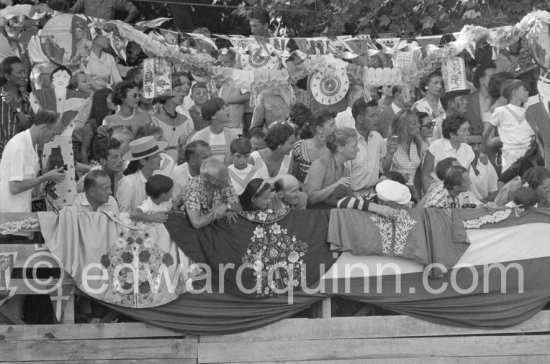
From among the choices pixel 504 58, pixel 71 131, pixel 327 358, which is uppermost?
pixel 504 58

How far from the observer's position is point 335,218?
11047mm

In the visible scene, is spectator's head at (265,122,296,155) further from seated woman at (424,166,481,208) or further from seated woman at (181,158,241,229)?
seated woman at (424,166,481,208)

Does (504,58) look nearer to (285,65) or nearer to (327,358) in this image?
(285,65)

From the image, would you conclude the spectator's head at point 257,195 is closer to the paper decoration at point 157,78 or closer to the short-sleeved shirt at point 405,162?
the short-sleeved shirt at point 405,162

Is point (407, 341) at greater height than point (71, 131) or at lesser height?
lesser

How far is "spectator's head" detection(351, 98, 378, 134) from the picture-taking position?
501 inches

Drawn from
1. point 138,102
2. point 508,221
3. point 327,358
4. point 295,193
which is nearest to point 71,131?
point 138,102

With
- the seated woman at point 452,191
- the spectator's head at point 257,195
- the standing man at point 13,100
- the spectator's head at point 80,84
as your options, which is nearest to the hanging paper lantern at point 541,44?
the seated woman at point 452,191

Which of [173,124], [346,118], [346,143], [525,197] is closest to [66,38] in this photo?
[173,124]

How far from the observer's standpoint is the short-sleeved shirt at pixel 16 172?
1081 centimetres

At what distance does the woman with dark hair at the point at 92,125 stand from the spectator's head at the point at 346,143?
2.40m

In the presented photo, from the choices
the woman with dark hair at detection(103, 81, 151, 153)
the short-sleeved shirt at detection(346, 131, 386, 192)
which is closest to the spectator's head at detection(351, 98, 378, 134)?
the short-sleeved shirt at detection(346, 131, 386, 192)

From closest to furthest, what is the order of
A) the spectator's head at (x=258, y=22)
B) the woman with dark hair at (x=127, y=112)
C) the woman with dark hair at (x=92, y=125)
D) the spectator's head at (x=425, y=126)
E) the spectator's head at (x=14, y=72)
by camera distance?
1. the woman with dark hair at (x=92, y=125)
2. the woman with dark hair at (x=127, y=112)
3. the spectator's head at (x=14, y=72)
4. the spectator's head at (x=425, y=126)
5. the spectator's head at (x=258, y=22)

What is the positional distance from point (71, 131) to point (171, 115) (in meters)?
1.52
